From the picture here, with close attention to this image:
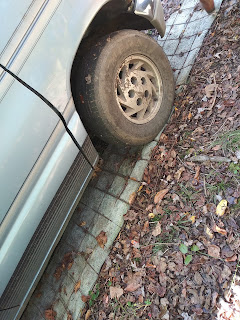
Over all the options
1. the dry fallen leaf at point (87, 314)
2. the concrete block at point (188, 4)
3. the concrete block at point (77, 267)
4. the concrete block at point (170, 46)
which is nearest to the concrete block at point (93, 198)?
the concrete block at point (77, 267)

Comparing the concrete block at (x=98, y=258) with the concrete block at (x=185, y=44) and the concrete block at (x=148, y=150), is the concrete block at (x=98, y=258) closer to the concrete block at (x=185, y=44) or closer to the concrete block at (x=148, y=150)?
the concrete block at (x=148, y=150)

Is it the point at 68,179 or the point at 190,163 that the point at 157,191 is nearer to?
the point at 190,163

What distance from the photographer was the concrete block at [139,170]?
2866mm

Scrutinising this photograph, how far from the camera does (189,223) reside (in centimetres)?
238

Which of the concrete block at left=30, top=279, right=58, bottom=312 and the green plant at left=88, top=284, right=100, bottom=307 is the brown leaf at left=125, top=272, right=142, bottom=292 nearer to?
the green plant at left=88, top=284, right=100, bottom=307

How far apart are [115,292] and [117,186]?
997 mm

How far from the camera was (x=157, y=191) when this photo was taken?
2.70 meters

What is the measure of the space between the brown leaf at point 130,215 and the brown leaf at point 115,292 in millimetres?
606

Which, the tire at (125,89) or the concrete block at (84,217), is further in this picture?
the concrete block at (84,217)

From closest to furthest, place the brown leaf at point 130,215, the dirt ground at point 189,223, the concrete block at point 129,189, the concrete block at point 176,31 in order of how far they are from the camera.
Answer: the dirt ground at point 189,223, the brown leaf at point 130,215, the concrete block at point 129,189, the concrete block at point 176,31

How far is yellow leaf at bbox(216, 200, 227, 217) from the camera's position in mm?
2268

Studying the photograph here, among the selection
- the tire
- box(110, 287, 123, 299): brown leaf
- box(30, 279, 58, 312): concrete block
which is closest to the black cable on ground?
the tire

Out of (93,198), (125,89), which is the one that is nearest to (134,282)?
(93,198)

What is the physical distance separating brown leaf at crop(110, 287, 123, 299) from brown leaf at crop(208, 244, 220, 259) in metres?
0.81
